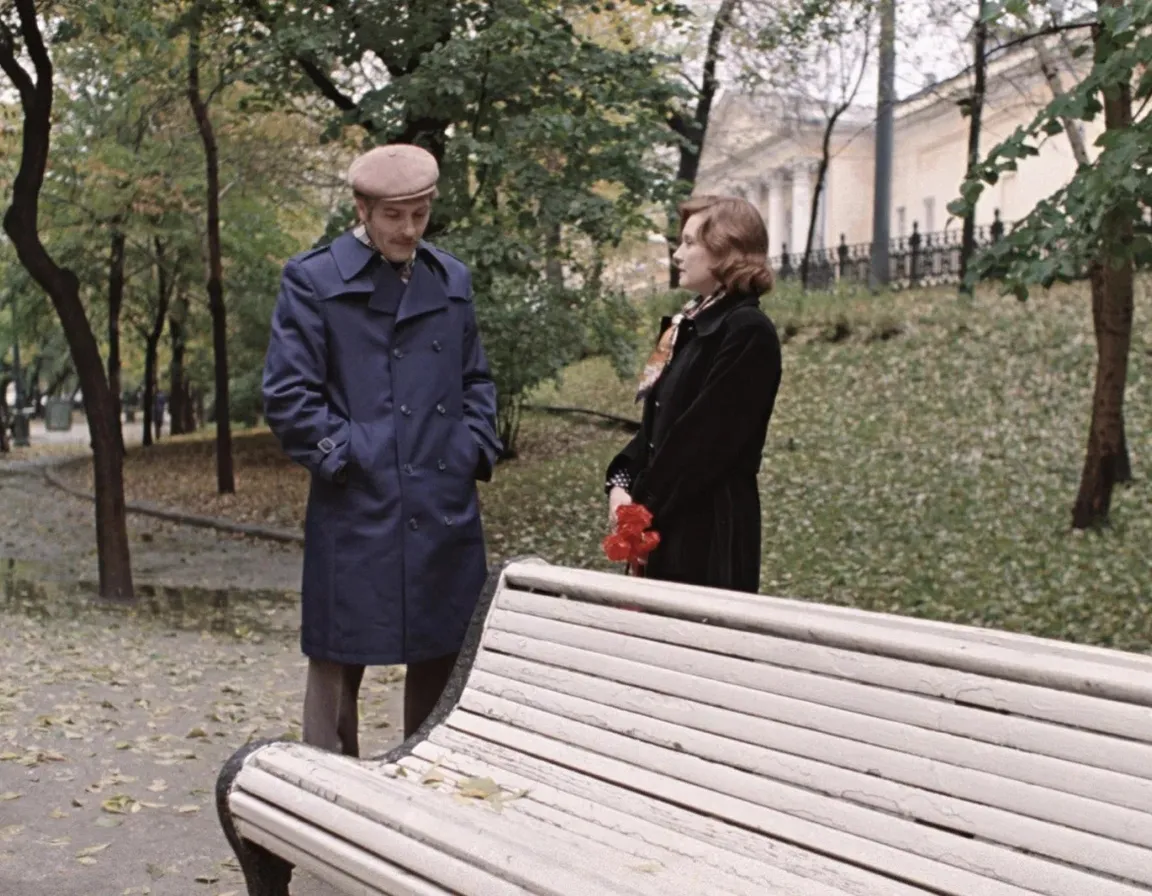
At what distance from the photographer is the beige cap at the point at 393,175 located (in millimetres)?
3699

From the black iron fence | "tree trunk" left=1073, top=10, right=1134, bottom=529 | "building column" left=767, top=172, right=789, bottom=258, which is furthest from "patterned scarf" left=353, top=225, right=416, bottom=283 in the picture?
"building column" left=767, top=172, right=789, bottom=258

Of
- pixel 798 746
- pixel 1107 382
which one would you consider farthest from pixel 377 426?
pixel 1107 382

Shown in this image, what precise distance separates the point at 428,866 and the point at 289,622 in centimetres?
740

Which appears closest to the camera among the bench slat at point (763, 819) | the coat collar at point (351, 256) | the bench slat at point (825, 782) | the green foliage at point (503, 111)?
the bench slat at point (825, 782)

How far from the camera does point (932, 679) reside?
8.87 ft

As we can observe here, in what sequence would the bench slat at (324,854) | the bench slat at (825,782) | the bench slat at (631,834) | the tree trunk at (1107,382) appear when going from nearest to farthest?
1. the bench slat at (825,782)
2. the bench slat at (631,834)
3. the bench slat at (324,854)
4. the tree trunk at (1107,382)

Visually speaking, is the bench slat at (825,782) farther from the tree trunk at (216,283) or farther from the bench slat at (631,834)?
the tree trunk at (216,283)

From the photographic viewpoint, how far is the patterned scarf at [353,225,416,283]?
3863mm

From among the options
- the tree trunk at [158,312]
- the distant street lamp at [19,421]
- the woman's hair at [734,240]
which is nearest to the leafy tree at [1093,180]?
the woman's hair at [734,240]

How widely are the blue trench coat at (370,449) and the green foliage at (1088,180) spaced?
2.99 m

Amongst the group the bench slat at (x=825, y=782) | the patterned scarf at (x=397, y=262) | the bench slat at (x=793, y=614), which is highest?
the patterned scarf at (x=397, y=262)

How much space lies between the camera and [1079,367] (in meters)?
16.5

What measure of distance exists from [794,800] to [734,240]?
4.85 feet

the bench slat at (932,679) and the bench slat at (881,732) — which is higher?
the bench slat at (932,679)
